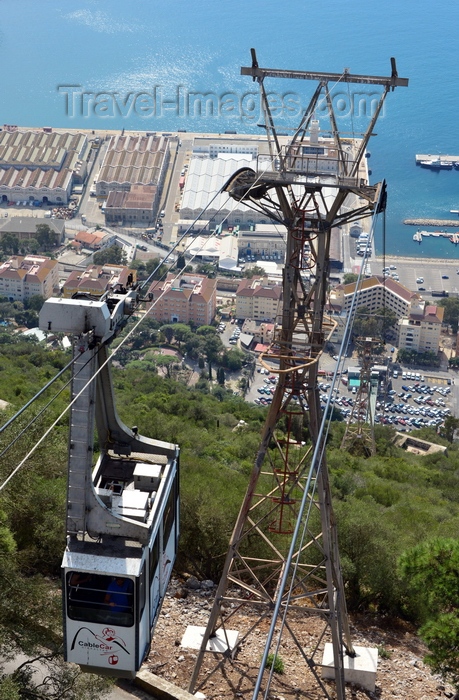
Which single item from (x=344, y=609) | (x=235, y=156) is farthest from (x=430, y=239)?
(x=344, y=609)

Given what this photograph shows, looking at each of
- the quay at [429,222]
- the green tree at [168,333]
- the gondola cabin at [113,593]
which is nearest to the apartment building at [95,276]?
the green tree at [168,333]

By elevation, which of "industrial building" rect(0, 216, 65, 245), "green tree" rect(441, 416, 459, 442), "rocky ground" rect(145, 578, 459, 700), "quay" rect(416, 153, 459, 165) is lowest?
"green tree" rect(441, 416, 459, 442)

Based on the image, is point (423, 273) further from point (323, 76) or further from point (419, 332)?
point (323, 76)

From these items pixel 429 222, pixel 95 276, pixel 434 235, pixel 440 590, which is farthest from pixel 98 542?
pixel 429 222

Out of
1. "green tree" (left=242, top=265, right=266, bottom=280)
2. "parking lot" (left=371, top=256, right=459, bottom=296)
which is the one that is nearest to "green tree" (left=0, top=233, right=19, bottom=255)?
"green tree" (left=242, top=265, right=266, bottom=280)

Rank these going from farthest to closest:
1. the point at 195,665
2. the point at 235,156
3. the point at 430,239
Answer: the point at 235,156 → the point at 430,239 → the point at 195,665

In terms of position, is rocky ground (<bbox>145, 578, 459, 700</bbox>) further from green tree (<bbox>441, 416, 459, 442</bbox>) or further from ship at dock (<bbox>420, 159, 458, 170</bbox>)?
ship at dock (<bbox>420, 159, 458, 170</bbox>)

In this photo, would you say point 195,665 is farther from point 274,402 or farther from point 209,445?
point 209,445
